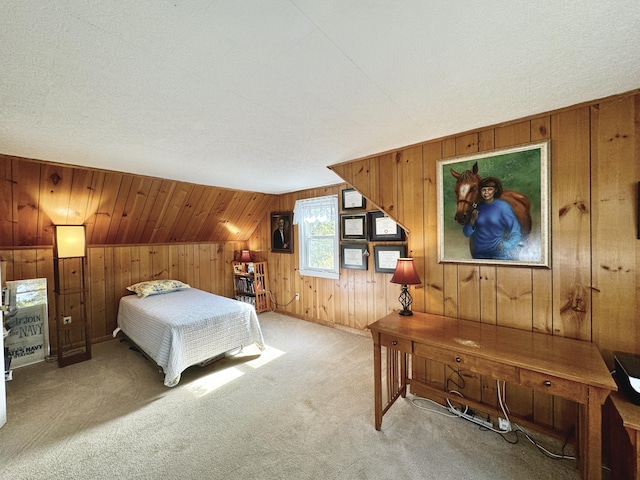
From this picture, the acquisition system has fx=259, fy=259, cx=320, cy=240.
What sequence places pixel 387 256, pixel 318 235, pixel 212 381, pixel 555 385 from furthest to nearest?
pixel 318 235 → pixel 387 256 → pixel 212 381 → pixel 555 385

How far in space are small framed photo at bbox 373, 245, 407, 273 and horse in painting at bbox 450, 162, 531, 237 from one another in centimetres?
114

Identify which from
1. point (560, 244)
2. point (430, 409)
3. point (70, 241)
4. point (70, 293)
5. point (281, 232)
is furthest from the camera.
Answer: point (281, 232)

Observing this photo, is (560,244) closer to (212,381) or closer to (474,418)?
(474,418)

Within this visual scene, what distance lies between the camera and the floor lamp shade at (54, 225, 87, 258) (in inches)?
111

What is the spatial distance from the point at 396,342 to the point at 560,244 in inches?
48.4

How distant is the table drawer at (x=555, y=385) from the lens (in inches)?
49.2

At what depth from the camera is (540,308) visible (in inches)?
68.6

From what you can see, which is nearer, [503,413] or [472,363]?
[472,363]

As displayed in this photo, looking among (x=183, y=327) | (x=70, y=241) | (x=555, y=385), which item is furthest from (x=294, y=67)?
(x=70, y=241)

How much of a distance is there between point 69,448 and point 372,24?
9.65 feet

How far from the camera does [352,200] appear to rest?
3551 millimetres

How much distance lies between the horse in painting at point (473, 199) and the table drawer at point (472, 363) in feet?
2.94

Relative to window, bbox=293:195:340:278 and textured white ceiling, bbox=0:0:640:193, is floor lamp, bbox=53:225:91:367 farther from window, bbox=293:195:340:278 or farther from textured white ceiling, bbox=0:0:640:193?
window, bbox=293:195:340:278

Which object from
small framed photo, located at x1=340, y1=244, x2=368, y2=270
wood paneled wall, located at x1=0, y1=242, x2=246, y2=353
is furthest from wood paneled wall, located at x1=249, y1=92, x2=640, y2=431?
wood paneled wall, located at x1=0, y1=242, x2=246, y2=353
